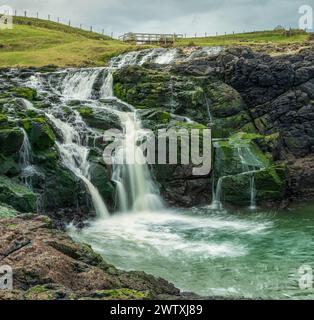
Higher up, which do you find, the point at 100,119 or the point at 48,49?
the point at 48,49

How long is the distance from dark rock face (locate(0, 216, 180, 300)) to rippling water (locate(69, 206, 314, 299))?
134 inches

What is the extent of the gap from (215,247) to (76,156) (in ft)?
40.4

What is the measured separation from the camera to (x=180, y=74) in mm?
41750

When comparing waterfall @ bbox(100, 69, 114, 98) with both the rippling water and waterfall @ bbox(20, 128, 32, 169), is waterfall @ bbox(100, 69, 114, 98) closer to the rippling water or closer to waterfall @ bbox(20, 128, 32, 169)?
waterfall @ bbox(20, 128, 32, 169)

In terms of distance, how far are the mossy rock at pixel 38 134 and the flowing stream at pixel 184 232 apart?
2.38 ft

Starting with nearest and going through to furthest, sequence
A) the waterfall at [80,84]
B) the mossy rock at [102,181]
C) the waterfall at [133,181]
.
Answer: the mossy rock at [102,181] < the waterfall at [133,181] < the waterfall at [80,84]

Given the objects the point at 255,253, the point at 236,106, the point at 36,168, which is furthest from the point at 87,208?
the point at 236,106

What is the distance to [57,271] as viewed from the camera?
37.9 feet

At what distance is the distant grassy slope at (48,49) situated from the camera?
55450mm

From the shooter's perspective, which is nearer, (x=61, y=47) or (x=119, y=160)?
(x=119, y=160)

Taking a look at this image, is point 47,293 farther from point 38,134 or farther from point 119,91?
point 119,91

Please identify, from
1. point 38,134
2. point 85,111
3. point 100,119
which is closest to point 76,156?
point 38,134

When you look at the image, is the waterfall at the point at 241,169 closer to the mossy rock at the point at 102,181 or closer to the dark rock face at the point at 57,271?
the mossy rock at the point at 102,181

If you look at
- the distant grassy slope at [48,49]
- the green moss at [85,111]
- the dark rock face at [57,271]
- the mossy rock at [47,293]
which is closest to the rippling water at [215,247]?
the dark rock face at [57,271]
